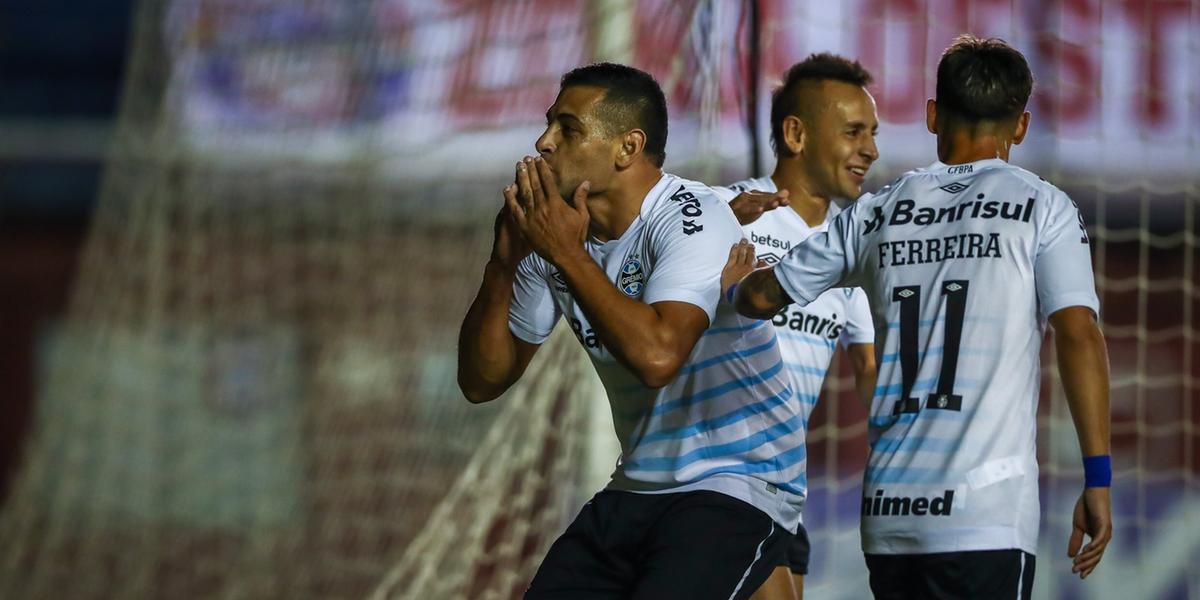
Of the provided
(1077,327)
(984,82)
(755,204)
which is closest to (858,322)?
(755,204)

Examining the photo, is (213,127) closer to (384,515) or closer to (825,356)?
(384,515)

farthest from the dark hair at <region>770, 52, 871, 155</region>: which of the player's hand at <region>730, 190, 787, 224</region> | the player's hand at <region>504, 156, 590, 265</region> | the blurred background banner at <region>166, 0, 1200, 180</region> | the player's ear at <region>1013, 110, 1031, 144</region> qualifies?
the player's hand at <region>504, 156, 590, 265</region>

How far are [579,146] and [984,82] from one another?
2.54ft

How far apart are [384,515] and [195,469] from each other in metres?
3.32

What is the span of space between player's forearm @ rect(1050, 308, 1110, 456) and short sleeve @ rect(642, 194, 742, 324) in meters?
0.61

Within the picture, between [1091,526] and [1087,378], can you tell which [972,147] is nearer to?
[1087,378]

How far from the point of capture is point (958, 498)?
269 cm

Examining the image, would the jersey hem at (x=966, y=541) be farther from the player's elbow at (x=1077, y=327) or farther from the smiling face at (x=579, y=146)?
the smiling face at (x=579, y=146)

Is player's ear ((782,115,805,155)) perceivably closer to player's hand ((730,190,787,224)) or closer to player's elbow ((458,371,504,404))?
player's hand ((730,190,787,224))

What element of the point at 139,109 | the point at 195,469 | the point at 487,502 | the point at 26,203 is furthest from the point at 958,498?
the point at 26,203

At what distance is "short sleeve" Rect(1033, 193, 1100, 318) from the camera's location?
105 inches

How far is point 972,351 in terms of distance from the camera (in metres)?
2.72

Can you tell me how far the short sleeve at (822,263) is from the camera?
2891 millimetres

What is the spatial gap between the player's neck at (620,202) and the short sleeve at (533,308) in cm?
19
